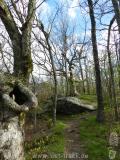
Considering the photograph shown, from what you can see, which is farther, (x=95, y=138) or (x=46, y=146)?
(x=95, y=138)

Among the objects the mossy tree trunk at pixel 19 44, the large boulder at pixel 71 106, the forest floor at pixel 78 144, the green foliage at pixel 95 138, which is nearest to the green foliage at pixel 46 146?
the forest floor at pixel 78 144

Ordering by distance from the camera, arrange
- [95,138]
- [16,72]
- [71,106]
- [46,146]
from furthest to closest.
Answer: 1. [71,106]
2. [95,138]
3. [46,146]
4. [16,72]

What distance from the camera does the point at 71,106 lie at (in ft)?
79.4

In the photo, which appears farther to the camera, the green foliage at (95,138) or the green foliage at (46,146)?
the green foliage at (46,146)

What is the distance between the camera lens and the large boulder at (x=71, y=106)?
2394cm

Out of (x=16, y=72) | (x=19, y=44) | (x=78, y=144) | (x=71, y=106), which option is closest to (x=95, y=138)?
(x=78, y=144)

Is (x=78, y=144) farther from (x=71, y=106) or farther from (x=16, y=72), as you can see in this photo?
(x=71, y=106)

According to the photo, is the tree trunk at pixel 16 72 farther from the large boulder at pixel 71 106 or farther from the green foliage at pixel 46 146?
the large boulder at pixel 71 106

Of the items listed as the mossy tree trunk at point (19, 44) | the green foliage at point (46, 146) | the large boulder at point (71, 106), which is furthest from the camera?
the large boulder at point (71, 106)

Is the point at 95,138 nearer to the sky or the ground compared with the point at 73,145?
nearer to the sky

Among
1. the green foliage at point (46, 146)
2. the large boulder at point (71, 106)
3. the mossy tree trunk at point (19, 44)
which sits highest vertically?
the mossy tree trunk at point (19, 44)

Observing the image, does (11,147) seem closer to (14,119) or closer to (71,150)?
(14,119)

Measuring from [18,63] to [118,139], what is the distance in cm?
747

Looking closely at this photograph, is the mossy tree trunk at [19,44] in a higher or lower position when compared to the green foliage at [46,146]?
higher
